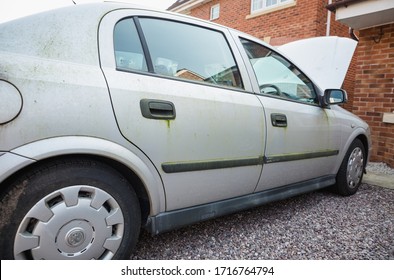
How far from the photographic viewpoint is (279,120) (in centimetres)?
222

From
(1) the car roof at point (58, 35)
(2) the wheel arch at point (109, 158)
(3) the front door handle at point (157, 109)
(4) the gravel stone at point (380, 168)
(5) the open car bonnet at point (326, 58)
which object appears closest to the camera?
(2) the wheel arch at point (109, 158)

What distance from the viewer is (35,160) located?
1246mm

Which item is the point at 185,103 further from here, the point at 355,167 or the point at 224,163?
the point at 355,167

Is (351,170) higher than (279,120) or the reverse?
the reverse

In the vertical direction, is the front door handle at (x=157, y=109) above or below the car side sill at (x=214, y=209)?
above

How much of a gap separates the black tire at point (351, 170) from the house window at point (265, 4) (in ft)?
20.8

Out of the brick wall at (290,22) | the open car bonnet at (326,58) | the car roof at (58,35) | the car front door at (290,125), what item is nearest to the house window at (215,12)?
the brick wall at (290,22)

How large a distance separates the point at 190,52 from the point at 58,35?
0.85m

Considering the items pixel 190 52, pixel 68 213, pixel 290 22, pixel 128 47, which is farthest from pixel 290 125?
pixel 290 22

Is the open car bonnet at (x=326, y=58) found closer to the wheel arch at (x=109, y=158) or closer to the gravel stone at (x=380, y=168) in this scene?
the gravel stone at (x=380, y=168)

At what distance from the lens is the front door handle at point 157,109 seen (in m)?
1.54

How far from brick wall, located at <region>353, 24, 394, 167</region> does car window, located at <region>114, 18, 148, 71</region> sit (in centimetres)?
480

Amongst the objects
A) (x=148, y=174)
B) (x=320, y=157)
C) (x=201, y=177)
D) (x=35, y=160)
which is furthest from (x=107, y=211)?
(x=320, y=157)
